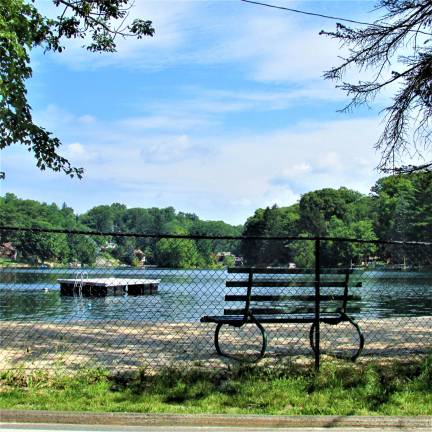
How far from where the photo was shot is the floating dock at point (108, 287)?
54.3 m

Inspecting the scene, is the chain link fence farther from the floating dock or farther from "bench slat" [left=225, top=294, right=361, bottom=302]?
the floating dock

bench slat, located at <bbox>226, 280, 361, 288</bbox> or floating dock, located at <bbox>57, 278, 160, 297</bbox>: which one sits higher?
bench slat, located at <bbox>226, 280, 361, 288</bbox>

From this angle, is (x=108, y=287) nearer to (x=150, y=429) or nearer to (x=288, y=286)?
(x=288, y=286)

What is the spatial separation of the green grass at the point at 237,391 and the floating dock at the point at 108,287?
148 feet

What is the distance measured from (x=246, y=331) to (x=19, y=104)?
5.49 meters

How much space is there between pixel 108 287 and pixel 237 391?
53.2 metres

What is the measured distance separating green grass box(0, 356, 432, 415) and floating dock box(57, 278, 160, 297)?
4498 centimetres

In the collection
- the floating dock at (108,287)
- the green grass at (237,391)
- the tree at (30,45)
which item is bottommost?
the floating dock at (108,287)

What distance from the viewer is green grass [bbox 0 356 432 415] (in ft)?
18.8

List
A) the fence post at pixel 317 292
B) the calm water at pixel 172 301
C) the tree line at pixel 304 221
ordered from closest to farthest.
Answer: the fence post at pixel 317 292 → the calm water at pixel 172 301 → the tree line at pixel 304 221

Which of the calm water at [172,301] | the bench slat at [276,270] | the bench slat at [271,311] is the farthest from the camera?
the calm water at [172,301]

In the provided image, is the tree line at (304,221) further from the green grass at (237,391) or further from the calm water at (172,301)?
the green grass at (237,391)

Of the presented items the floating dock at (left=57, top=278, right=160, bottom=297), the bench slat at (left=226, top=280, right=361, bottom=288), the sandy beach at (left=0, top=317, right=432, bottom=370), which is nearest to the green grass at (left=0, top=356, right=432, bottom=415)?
the sandy beach at (left=0, top=317, right=432, bottom=370)

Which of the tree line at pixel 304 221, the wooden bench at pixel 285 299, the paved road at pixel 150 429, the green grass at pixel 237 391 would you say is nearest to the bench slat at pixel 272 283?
the wooden bench at pixel 285 299
